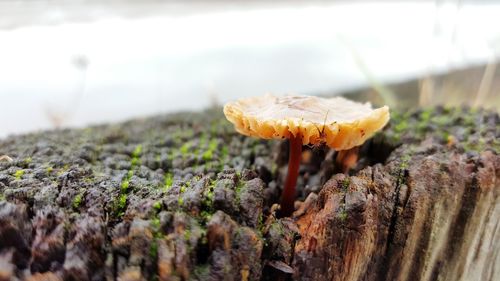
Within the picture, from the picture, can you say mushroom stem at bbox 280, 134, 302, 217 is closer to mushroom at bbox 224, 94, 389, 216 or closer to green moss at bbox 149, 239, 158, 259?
mushroom at bbox 224, 94, 389, 216

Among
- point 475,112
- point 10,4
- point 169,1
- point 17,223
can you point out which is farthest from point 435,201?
point 169,1

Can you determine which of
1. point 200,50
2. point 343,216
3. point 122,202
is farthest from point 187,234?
point 200,50

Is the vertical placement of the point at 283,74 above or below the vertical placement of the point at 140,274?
above

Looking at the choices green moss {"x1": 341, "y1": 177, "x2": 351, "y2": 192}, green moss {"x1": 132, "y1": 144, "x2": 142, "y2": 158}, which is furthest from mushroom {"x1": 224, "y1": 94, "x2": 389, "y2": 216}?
green moss {"x1": 132, "y1": 144, "x2": 142, "y2": 158}

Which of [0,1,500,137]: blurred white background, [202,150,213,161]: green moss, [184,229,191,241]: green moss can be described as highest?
[0,1,500,137]: blurred white background

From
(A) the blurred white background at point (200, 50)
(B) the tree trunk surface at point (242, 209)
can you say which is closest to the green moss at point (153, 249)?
(B) the tree trunk surface at point (242, 209)

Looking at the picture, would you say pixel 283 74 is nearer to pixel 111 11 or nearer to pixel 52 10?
pixel 111 11
